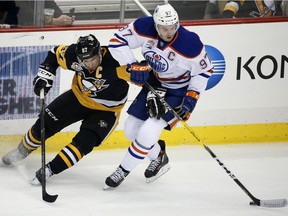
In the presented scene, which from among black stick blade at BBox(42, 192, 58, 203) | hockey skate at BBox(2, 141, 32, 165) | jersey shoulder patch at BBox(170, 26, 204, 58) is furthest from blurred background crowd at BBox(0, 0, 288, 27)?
black stick blade at BBox(42, 192, 58, 203)

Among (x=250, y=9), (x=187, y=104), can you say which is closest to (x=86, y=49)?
(x=187, y=104)

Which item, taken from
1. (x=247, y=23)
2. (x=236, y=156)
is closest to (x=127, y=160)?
(x=236, y=156)

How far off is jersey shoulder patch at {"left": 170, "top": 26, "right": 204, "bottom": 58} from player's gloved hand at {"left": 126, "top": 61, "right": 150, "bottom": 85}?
223mm

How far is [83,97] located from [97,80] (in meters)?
0.19

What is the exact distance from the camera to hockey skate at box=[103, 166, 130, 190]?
5.68 meters

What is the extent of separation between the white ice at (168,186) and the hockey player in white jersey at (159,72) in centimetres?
26

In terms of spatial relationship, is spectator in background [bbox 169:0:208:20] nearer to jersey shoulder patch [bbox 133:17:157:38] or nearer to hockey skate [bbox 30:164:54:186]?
jersey shoulder patch [bbox 133:17:157:38]

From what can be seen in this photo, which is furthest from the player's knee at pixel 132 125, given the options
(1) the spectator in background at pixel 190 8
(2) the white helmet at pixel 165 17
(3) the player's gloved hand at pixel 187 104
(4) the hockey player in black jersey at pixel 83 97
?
(1) the spectator in background at pixel 190 8

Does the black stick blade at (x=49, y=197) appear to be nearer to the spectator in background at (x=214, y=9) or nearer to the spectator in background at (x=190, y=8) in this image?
the spectator in background at (x=190, y=8)

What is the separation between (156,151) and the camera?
5.95 meters

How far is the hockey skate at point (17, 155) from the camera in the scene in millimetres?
6051

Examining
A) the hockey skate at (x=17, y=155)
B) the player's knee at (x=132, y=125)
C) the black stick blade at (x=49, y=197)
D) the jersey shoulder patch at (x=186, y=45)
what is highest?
the jersey shoulder patch at (x=186, y=45)

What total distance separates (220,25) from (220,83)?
16.7 inches

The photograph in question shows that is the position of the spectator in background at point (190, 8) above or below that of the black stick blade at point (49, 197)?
above
